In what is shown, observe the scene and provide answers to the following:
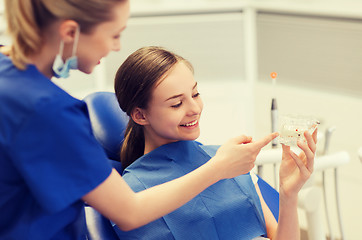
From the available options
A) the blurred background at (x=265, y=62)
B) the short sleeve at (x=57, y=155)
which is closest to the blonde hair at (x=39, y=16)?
the short sleeve at (x=57, y=155)

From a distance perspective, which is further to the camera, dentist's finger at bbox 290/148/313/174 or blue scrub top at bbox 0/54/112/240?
dentist's finger at bbox 290/148/313/174

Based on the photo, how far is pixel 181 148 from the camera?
5.28ft

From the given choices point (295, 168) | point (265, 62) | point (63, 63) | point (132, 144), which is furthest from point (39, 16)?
point (265, 62)

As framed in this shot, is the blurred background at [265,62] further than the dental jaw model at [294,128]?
Yes

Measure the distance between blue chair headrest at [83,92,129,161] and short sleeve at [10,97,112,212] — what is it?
22.2 inches

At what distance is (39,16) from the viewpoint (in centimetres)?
106

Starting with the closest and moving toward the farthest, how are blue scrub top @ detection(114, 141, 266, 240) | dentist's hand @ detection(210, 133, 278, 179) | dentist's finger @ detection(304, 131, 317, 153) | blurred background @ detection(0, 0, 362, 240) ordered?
1. dentist's hand @ detection(210, 133, 278, 179)
2. dentist's finger @ detection(304, 131, 317, 153)
3. blue scrub top @ detection(114, 141, 266, 240)
4. blurred background @ detection(0, 0, 362, 240)

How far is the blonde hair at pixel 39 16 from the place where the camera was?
1047mm

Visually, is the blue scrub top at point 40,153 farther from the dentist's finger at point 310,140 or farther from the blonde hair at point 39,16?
the dentist's finger at point 310,140

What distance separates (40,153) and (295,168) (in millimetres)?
712

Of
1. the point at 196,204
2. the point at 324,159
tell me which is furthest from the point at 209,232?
the point at 324,159

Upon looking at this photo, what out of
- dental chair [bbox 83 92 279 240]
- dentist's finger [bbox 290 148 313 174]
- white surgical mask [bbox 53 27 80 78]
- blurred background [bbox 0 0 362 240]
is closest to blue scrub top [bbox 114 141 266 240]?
dental chair [bbox 83 92 279 240]

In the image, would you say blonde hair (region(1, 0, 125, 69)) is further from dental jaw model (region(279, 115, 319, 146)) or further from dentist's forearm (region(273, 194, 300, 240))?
dentist's forearm (region(273, 194, 300, 240))

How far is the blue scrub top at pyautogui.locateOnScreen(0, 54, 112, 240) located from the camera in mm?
1042
